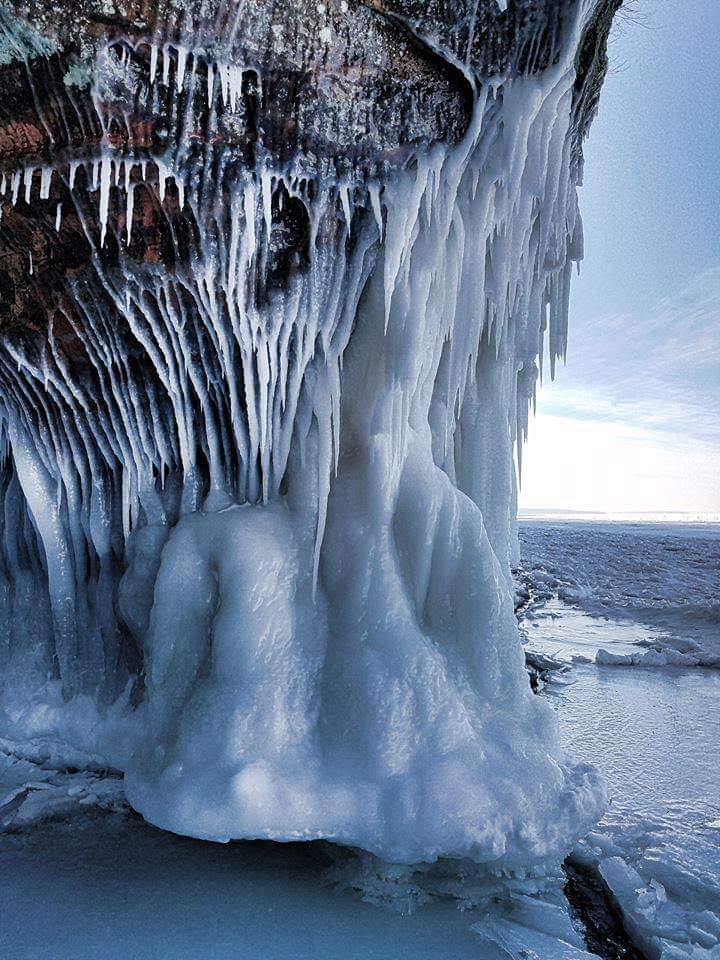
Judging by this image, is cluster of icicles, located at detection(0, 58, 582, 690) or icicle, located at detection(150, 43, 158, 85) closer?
icicle, located at detection(150, 43, 158, 85)

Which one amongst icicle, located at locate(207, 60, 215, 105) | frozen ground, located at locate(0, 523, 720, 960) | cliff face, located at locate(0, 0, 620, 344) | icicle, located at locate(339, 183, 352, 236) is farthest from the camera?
icicle, located at locate(339, 183, 352, 236)

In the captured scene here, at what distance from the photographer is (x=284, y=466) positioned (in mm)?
2979

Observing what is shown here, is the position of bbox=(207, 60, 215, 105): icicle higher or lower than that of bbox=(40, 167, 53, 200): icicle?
higher

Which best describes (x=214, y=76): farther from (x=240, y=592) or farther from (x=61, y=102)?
(x=240, y=592)

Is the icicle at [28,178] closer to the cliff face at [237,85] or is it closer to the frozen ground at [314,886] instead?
the cliff face at [237,85]

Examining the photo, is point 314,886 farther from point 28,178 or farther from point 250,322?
point 28,178

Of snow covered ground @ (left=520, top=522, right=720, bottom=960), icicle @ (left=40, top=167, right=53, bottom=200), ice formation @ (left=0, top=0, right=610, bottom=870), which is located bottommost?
snow covered ground @ (left=520, top=522, right=720, bottom=960)

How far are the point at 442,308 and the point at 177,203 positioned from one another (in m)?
1.39

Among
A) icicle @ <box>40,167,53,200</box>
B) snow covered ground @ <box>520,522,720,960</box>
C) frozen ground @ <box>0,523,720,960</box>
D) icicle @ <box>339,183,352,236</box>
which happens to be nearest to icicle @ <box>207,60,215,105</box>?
icicle @ <box>339,183,352,236</box>

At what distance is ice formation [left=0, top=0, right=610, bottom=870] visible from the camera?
2.29 metres

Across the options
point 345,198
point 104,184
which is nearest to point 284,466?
point 345,198

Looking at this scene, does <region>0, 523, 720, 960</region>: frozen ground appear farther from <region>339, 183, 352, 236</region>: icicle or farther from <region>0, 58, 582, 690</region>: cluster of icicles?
<region>339, 183, 352, 236</region>: icicle

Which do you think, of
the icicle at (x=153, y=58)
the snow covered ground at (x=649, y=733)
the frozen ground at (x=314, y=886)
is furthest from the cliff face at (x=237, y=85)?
the snow covered ground at (x=649, y=733)

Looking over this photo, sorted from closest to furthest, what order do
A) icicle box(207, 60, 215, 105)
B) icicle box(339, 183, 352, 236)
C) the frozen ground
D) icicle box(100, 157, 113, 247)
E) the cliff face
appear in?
the frozen ground, the cliff face, icicle box(207, 60, 215, 105), icicle box(100, 157, 113, 247), icicle box(339, 183, 352, 236)
